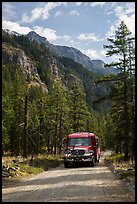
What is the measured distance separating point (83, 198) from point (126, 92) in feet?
69.7

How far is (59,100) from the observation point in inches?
2064

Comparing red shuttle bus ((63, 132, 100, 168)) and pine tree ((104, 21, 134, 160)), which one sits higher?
pine tree ((104, 21, 134, 160))

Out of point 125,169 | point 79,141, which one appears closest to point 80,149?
point 79,141

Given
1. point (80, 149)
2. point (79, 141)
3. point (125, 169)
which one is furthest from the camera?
point (79, 141)

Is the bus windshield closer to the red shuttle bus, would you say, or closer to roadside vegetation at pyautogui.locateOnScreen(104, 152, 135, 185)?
the red shuttle bus

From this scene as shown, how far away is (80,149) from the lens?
86.7 feet

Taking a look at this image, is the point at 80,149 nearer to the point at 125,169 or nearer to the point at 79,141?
the point at 79,141

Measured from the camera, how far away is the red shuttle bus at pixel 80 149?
26219mm

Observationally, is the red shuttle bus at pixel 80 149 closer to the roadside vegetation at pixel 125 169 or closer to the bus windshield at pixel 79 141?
the bus windshield at pixel 79 141

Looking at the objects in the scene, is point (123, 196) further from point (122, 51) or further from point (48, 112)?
point (48, 112)

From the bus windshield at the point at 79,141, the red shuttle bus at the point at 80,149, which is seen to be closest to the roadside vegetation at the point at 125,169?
the red shuttle bus at the point at 80,149

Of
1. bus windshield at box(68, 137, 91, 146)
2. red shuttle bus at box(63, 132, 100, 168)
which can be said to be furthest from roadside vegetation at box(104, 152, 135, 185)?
bus windshield at box(68, 137, 91, 146)

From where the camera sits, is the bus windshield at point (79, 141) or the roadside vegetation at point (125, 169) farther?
the bus windshield at point (79, 141)

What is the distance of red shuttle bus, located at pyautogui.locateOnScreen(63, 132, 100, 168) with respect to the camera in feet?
86.0
